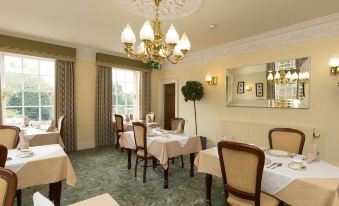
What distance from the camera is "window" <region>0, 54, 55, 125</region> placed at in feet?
15.1

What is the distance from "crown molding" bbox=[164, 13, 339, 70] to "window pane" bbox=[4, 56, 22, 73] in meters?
4.82

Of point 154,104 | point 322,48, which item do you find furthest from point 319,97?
point 154,104

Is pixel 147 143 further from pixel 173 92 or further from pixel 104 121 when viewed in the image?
pixel 173 92

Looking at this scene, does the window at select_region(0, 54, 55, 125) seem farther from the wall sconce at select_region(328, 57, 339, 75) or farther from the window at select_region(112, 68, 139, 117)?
the wall sconce at select_region(328, 57, 339, 75)

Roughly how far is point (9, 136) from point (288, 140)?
3.83 meters

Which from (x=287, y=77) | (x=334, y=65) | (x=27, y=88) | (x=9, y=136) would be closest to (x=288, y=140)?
(x=334, y=65)

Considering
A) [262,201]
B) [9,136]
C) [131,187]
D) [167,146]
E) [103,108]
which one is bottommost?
[131,187]

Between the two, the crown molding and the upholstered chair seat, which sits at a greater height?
the crown molding

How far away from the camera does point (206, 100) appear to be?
5574mm

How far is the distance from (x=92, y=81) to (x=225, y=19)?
4.04 m

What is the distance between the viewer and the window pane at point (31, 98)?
4871mm

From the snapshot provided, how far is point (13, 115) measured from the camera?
4699mm

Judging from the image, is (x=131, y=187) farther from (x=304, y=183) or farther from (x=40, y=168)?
(x=304, y=183)

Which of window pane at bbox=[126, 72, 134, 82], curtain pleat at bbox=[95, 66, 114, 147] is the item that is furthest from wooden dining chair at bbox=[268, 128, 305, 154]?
window pane at bbox=[126, 72, 134, 82]
